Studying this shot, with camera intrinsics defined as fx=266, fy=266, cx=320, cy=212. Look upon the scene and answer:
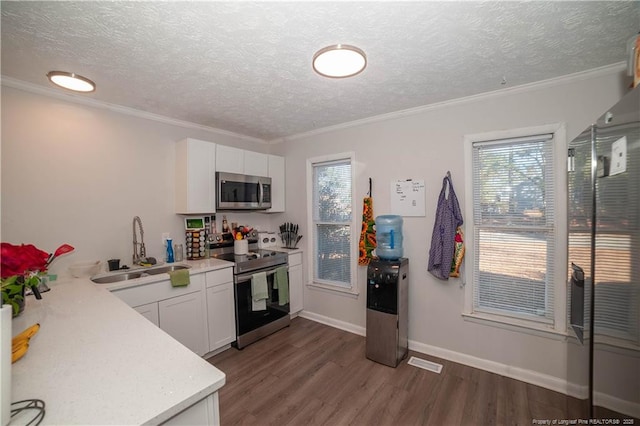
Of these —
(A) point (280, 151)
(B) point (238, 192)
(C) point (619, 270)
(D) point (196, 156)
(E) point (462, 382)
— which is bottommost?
(E) point (462, 382)

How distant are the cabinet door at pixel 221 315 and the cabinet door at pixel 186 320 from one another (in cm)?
8

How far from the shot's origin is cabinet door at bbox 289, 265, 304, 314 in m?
3.55

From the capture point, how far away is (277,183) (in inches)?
150

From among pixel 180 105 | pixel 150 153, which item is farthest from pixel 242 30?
pixel 150 153

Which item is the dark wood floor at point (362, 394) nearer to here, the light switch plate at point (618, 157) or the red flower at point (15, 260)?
the light switch plate at point (618, 157)

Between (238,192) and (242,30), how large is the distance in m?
2.00

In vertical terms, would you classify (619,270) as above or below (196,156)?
below

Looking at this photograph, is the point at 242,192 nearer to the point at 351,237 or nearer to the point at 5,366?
the point at 351,237

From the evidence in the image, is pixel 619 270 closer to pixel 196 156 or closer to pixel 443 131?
pixel 443 131

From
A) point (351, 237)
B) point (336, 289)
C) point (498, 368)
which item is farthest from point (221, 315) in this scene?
point (498, 368)

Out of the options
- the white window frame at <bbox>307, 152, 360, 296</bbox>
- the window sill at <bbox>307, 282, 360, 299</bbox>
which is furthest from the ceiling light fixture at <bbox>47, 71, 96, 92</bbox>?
the window sill at <bbox>307, 282, 360, 299</bbox>

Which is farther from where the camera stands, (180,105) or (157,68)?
(180,105)

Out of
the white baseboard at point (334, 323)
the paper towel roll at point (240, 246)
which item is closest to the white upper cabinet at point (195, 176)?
the paper towel roll at point (240, 246)

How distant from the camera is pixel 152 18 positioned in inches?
54.9
